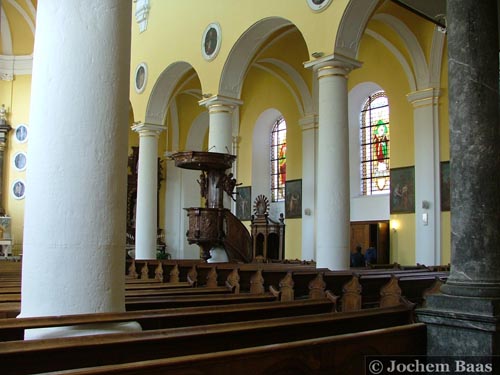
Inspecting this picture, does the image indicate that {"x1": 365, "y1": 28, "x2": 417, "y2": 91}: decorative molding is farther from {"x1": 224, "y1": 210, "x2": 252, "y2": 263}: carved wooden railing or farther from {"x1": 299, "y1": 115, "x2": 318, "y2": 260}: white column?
{"x1": 224, "y1": 210, "x2": 252, "y2": 263}: carved wooden railing

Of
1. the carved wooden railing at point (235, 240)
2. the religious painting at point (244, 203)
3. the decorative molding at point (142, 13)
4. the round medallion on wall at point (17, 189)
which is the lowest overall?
the carved wooden railing at point (235, 240)

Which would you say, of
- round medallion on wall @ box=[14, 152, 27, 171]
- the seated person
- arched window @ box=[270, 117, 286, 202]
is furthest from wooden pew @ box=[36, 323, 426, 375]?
round medallion on wall @ box=[14, 152, 27, 171]

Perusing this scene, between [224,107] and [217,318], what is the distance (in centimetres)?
1025

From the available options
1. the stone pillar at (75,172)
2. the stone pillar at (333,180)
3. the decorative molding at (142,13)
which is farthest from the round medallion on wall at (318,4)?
the stone pillar at (75,172)

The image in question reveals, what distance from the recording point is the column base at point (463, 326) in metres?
3.29

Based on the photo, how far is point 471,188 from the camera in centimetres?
366

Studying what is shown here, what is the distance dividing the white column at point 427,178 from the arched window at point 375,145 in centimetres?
193

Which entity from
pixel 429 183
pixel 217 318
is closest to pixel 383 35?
pixel 429 183

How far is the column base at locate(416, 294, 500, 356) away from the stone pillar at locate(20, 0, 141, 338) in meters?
1.94

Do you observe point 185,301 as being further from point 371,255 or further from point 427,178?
point 371,255

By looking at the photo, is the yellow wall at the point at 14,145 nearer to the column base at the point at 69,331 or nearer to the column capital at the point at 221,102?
the column capital at the point at 221,102

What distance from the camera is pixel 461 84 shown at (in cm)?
377

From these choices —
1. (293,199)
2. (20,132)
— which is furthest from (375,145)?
(20,132)

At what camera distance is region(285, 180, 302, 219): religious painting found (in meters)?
18.0
